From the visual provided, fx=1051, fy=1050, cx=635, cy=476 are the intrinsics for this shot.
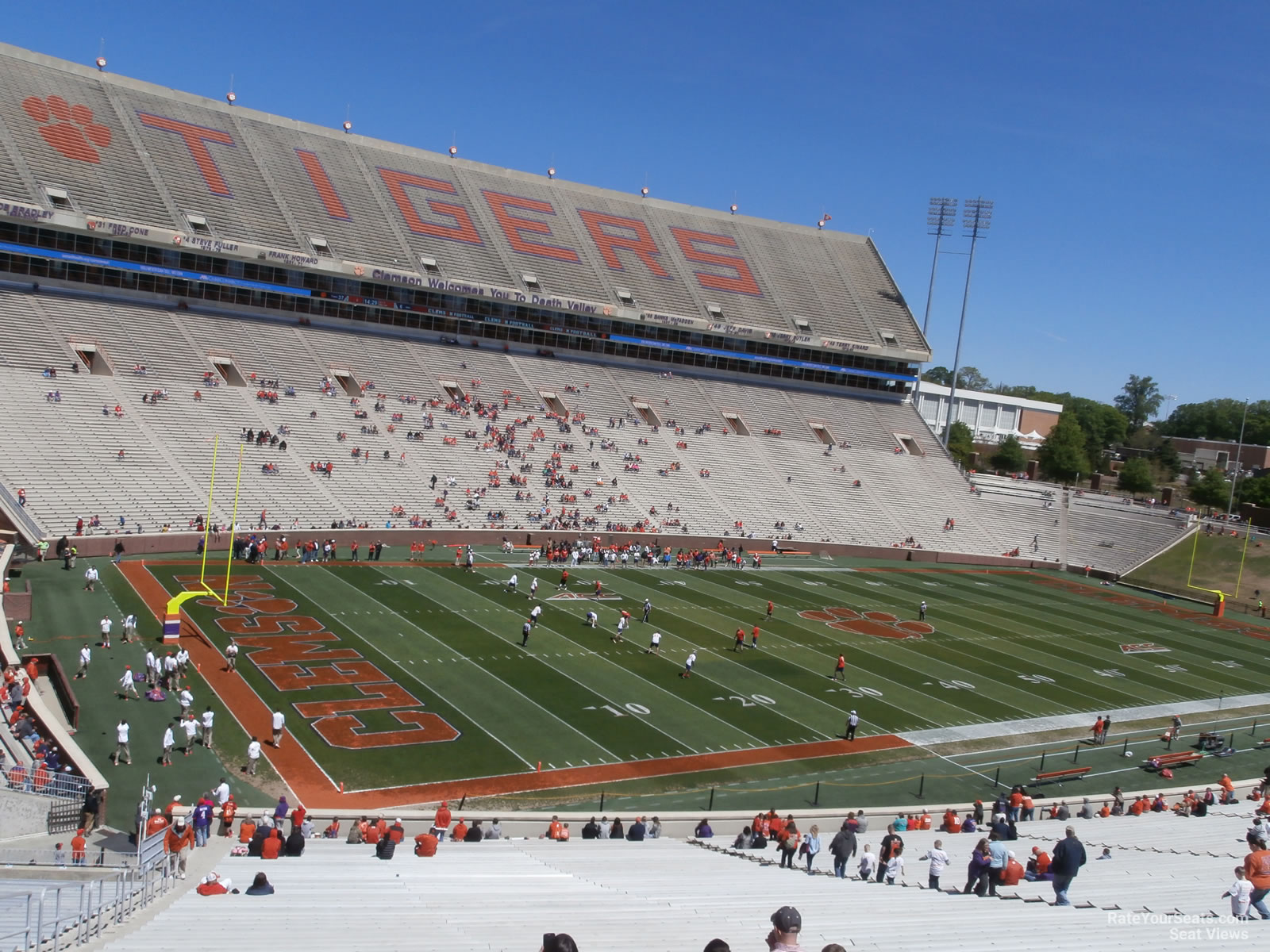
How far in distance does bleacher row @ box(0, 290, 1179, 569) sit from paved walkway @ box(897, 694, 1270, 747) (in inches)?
922

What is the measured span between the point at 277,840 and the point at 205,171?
1970 inches

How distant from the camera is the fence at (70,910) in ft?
29.1

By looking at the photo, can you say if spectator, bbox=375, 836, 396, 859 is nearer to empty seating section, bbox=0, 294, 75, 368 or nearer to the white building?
empty seating section, bbox=0, 294, 75, 368

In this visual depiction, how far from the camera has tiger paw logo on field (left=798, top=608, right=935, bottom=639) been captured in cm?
3766

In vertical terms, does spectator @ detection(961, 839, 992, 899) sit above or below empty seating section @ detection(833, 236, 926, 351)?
below

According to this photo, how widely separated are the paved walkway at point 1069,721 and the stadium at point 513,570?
0.63 ft

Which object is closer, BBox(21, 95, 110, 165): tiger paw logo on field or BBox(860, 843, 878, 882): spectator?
BBox(860, 843, 878, 882): spectator

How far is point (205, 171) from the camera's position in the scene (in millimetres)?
56469

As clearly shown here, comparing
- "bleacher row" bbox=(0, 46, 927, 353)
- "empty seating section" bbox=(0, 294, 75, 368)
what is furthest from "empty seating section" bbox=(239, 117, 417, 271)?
"empty seating section" bbox=(0, 294, 75, 368)

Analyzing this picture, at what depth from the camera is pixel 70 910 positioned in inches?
387

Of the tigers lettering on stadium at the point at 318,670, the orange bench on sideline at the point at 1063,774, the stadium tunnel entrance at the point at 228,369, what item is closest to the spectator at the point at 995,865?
the orange bench on sideline at the point at 1063,774

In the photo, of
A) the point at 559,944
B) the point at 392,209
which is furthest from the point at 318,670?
the point at 392,209

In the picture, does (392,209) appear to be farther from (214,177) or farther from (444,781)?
(444,781)

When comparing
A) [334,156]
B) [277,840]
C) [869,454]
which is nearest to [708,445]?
[869,454]
